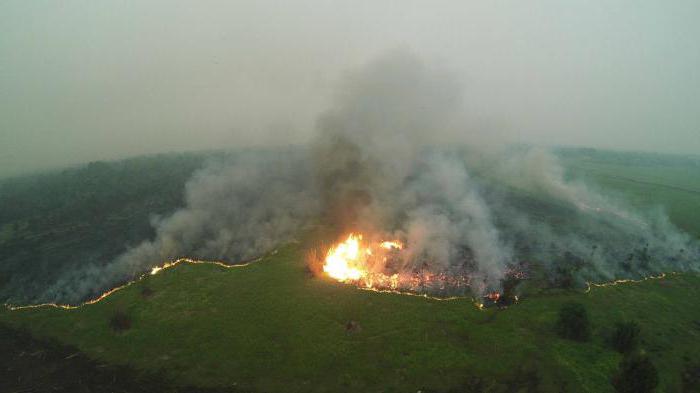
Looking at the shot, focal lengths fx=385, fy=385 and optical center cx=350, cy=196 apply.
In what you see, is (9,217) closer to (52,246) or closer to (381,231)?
(52,246)

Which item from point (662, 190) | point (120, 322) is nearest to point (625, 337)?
point (120, 322)

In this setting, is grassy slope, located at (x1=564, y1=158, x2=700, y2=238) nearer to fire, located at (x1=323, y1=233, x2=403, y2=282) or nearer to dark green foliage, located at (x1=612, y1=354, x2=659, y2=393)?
dark green foliage, located at (x1=612, y1=354, x2=659, y2=393)

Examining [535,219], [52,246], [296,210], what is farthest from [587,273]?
[52,246]

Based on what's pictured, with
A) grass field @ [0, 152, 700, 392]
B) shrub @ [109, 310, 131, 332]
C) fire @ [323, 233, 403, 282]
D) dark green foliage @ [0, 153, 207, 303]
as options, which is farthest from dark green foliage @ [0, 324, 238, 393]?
fire @ [323, 233, 403, 282]

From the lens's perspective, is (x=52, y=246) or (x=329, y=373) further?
(x=52, y=246)

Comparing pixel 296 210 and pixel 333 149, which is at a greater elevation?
pixel 333 149

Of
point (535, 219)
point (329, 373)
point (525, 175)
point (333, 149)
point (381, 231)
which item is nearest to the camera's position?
point (329, 373)

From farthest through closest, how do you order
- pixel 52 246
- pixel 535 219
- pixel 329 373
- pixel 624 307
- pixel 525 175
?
pixel 525 175, pixel 535 219, pixel 52 246, pixel 624 307, pixel 329 373

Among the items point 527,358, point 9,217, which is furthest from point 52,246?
point 527,358

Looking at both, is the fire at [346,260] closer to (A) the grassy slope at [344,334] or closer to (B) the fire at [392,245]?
(B) the fire at [392,245]

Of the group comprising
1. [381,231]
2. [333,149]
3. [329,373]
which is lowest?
[329,373]
